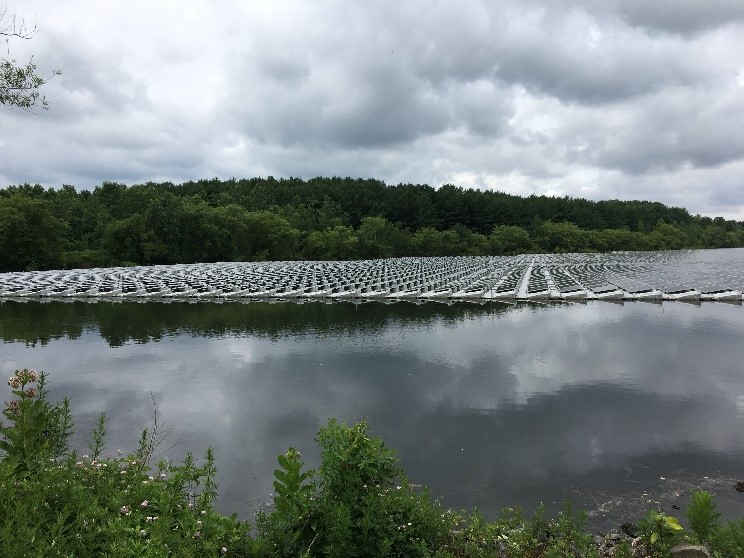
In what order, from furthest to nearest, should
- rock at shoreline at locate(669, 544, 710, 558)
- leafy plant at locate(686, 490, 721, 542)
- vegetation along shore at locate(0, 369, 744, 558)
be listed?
leafy plant at locate(686, 490, 721, 542) → rock at shoreline at locate(669, 544, 710, 558) → vegetation along shore at locate(0, 369, 744, 558)

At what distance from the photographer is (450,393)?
38.4 feet

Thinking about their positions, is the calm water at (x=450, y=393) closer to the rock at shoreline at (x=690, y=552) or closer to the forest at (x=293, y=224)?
the rock at shoreline at (x=690, y=552)

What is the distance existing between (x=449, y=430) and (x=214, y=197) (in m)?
94.7

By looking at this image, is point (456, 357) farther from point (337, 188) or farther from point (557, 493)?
point (337, 188)

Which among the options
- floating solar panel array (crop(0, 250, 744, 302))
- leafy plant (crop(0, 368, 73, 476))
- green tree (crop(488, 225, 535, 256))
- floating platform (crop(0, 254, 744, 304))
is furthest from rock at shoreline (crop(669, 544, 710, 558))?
green tree (crop(488, 225, 535, 256))

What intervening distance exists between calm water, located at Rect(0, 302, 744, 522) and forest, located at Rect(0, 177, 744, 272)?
39.2 meters

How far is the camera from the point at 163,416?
1016cm

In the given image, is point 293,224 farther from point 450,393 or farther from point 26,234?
point 450,393

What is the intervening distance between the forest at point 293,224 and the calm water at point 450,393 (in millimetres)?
39183

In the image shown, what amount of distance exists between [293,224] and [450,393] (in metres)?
71.0

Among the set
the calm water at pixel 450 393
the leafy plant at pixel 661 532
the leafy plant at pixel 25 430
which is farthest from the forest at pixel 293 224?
the leafy plant at pixel 661 532

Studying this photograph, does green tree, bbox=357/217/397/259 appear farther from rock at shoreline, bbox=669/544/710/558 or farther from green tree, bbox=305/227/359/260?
rock at shoreline, bbox=669/544/710/558

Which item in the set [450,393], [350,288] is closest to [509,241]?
[350,288]

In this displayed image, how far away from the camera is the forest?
57.5 m
